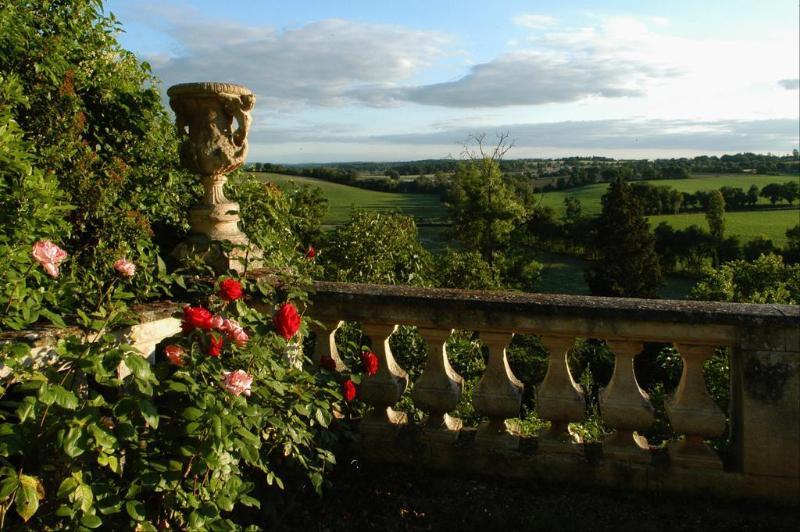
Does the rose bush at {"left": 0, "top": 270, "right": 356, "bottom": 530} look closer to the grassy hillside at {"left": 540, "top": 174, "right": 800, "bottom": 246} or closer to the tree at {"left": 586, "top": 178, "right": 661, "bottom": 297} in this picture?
the tree at {"left": 586, "top": 178, "right": 661, "bottom": 297}

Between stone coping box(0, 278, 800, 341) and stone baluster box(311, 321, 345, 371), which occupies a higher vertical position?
stone coping box(0, 278, 800, 341)

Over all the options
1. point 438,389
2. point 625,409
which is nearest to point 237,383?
point 438,389

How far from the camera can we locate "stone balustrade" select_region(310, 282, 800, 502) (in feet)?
9.84

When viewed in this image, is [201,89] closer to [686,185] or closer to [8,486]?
[8,486]

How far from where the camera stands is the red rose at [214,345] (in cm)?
258

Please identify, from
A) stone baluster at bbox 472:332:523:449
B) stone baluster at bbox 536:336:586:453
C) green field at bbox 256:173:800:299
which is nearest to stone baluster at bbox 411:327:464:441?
stone baluster at bbox 472:332:523:449

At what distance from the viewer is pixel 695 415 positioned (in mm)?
3168

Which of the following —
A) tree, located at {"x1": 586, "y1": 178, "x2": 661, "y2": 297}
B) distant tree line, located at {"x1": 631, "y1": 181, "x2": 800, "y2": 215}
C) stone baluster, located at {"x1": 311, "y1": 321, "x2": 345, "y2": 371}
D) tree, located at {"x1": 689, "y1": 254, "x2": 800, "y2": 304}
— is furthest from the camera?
distant tree line, located at {"x1": 631, "y1": 181, "x2": 800, "y2": 215}

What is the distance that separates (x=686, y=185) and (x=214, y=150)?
69.2 meters

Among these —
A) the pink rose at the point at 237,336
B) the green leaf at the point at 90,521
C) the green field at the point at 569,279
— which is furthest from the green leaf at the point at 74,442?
the green field at the point at 569,279

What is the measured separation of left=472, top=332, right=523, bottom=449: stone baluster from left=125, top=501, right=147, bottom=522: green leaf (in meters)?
1.77

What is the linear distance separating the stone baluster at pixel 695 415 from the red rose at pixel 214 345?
225 centimetres

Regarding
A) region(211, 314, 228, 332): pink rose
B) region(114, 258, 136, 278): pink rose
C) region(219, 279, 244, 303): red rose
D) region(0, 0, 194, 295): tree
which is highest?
region(0, 0, 194, 295): tree

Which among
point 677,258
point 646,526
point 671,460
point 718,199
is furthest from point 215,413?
point 718,199
